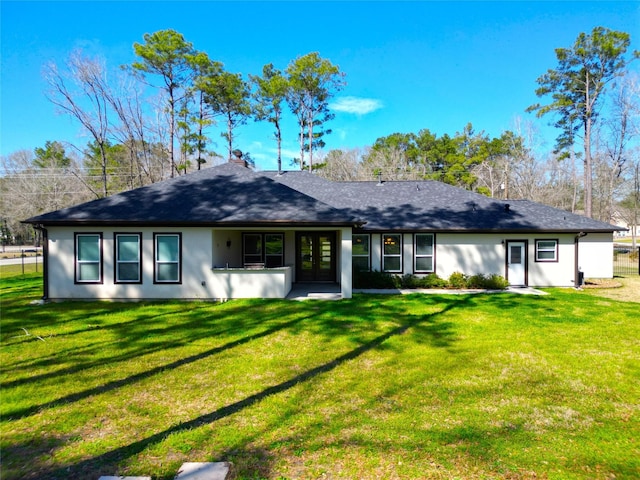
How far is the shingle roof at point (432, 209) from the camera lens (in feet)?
44.0

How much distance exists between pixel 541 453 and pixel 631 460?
772 millimetres

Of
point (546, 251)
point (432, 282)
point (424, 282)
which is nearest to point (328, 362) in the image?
point (424, 282)

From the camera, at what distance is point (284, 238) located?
13805 mm

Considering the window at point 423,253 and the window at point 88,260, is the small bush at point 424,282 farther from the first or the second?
the window at point 88,260

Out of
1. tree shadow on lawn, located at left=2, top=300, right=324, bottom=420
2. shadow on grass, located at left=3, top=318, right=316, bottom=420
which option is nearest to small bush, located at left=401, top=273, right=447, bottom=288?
tree shadow on lawn, located at left=2, top=300, right=324, bottom=420

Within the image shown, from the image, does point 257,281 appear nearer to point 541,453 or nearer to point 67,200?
point 541,453

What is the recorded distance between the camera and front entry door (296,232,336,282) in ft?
46.1

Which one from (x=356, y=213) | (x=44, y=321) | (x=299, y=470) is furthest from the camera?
(x=356, y=213)

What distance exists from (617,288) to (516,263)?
3.84 m

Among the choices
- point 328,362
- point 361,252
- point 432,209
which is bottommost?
point 328,362

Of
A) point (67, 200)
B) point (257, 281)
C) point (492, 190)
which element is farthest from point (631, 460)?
point (67, 200)

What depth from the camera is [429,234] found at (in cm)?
1352

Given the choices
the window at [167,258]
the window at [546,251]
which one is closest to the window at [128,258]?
the window at [167,258]

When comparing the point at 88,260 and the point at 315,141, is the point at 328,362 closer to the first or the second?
the point at 88,260
